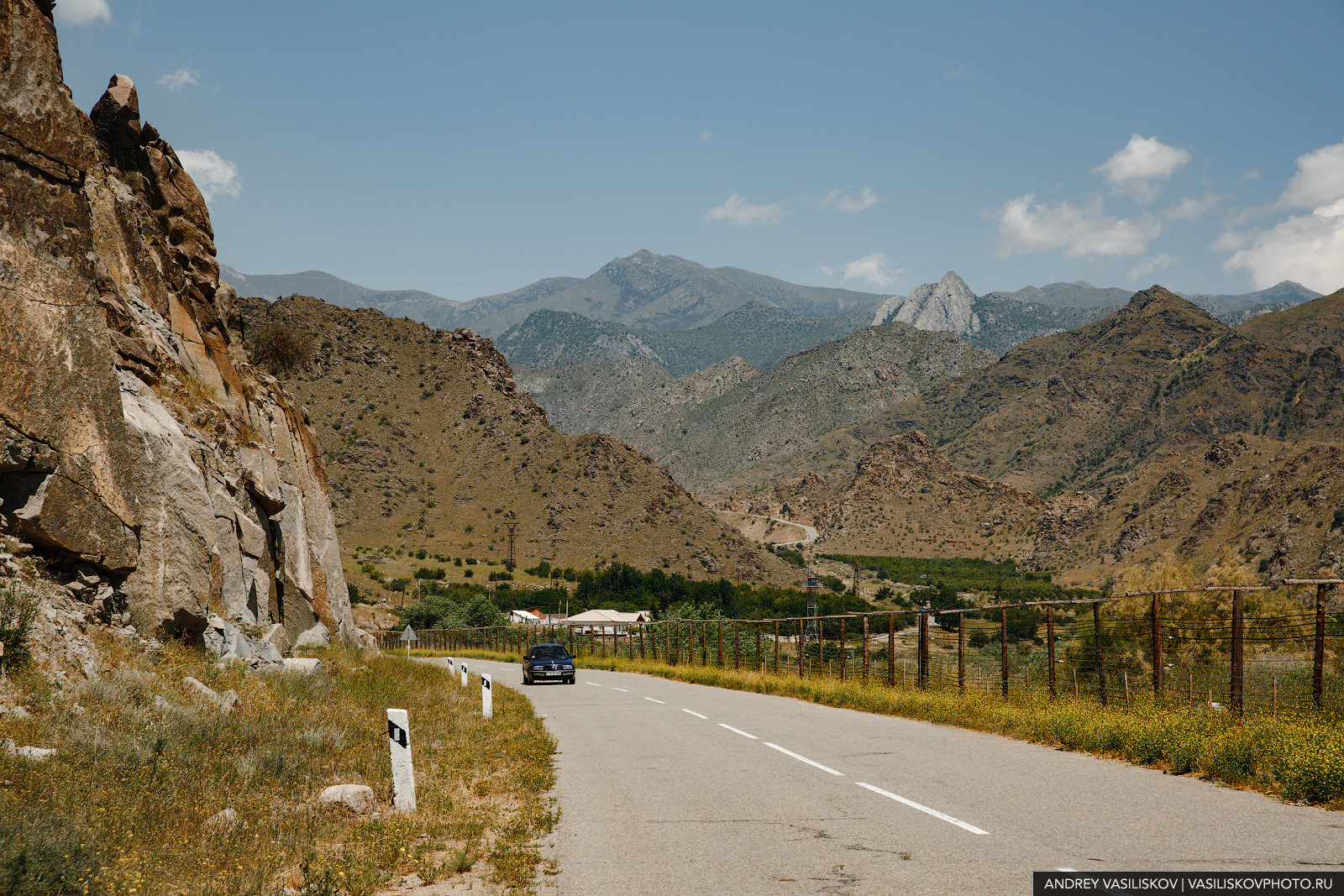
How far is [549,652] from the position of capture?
1319 inches

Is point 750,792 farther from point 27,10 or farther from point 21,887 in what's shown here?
point 27,10

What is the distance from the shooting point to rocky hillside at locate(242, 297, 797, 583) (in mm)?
99375

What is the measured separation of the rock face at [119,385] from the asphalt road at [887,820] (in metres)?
6.93

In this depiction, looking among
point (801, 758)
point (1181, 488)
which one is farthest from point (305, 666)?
point (1181, 488)

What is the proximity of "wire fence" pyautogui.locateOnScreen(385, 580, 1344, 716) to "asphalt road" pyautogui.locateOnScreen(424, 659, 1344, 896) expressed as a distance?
2459 millimetres

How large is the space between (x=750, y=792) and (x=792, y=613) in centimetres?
8189

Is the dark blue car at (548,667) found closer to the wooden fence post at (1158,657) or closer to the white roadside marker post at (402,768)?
the wooden fence post at (1158,657)

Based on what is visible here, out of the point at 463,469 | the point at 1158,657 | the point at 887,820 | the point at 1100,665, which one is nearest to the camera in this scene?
the point at 887,820

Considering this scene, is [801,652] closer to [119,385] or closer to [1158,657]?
[1158,657]

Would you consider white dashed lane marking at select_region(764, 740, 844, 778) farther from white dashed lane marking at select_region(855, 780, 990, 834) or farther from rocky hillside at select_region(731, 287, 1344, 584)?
rocky hillside at select_region(731, 287, 1344, 584)

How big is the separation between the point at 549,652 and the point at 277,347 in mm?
24360

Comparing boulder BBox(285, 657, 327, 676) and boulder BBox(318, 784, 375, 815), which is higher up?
boulder BBox(318, 784, 375, 815)

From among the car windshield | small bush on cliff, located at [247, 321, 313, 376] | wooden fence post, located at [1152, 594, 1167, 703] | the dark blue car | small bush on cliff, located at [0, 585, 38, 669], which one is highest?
small bush on cliff, located at [247, 321, 313, 376]

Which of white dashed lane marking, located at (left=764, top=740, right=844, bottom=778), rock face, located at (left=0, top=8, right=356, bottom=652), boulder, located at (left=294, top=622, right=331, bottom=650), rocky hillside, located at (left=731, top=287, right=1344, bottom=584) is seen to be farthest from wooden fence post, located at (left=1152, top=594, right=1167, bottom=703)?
rocky hillside, located at (left=731, top=287, right=1344, bottom=584)
